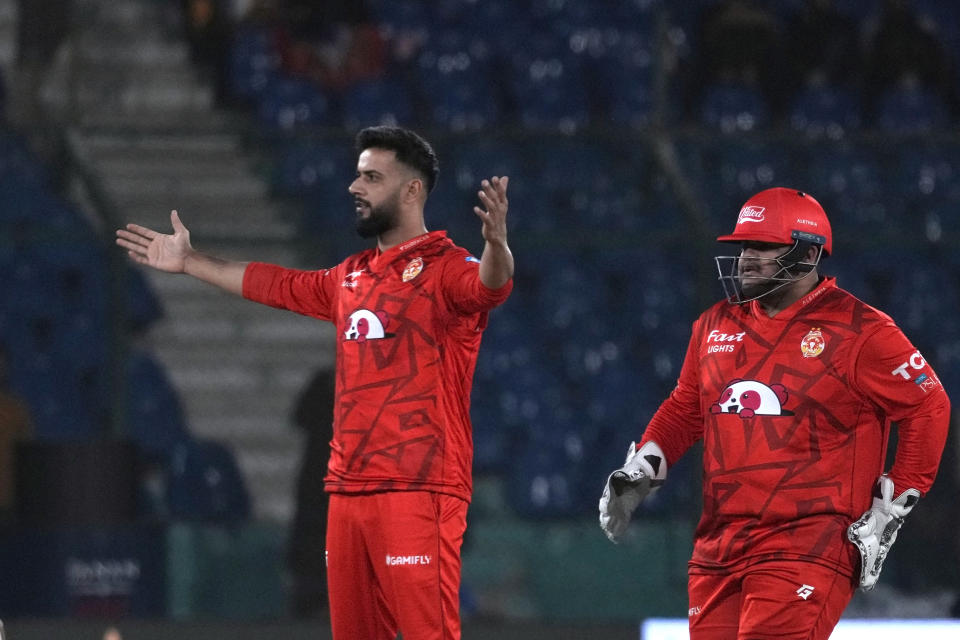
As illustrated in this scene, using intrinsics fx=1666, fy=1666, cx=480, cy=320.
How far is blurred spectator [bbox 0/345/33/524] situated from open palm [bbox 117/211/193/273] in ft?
8.17

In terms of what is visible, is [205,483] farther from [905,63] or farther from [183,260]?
[905,63]

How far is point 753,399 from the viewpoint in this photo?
483 cm

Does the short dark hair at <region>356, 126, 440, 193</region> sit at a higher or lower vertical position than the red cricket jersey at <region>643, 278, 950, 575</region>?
higher

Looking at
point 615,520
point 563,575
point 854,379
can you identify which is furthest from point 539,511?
point 854,379

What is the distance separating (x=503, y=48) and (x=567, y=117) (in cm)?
79

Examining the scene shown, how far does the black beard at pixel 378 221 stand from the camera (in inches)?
211

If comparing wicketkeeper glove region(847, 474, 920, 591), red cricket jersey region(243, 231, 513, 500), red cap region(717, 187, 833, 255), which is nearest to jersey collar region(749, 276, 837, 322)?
red cap region(717, 187, 833, 255)

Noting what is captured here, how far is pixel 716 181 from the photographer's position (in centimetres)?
898

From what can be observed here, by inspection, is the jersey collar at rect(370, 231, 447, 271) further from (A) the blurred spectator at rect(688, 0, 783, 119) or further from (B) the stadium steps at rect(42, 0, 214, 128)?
(A) the blurred spectator at rect(688, 0, 783, 119)

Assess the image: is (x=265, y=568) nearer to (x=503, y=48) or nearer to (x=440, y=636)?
(x=440, y=636)

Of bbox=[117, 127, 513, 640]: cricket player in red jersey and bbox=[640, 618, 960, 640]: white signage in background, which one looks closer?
bbox=[117, 127, 513, 640]: cricket player in red jersey

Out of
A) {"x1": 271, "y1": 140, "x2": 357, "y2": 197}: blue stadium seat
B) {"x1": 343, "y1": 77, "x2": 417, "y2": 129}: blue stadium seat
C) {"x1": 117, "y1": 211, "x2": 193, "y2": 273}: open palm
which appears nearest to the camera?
{"x1": 117, "y1": 211, "x2": 193, "y2": 273}: open palm

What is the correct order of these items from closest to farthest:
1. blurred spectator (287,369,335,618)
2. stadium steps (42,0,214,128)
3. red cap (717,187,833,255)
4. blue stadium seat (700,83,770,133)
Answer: red cap (717,187,833,255) < blurred spectator (287,369,335,618) < stadium steps (42,0,214,128) < blue stadium seat (700,83,770,133)

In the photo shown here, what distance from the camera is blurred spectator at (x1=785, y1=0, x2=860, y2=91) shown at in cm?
1165
